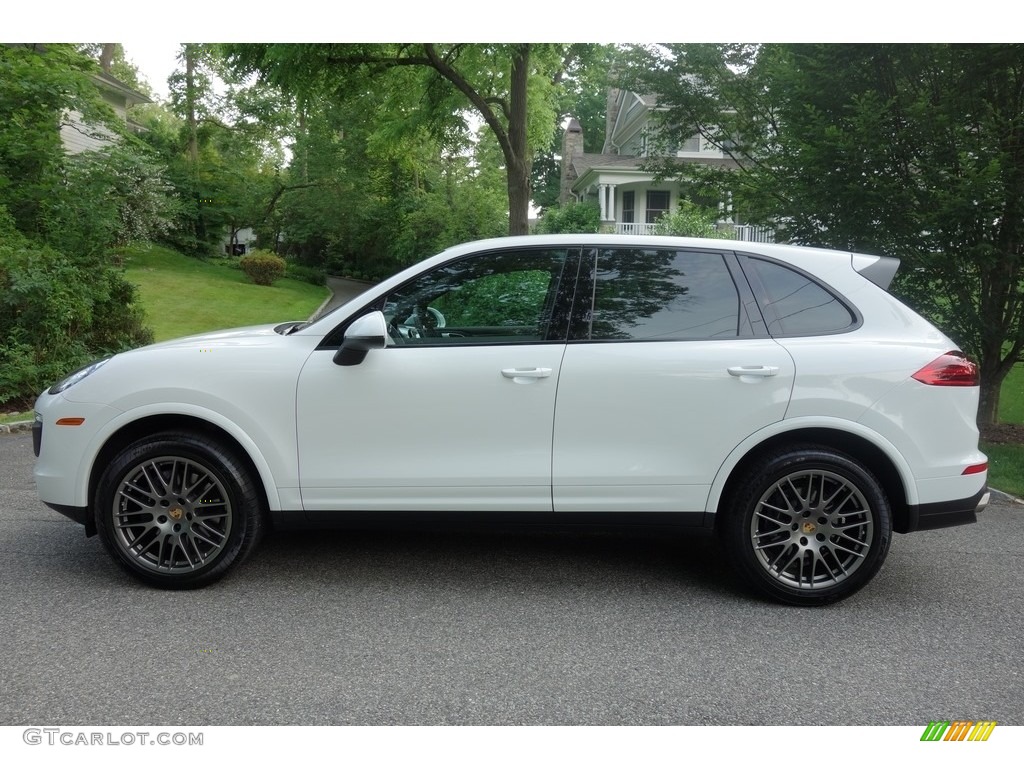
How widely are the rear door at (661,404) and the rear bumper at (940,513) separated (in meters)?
0.84

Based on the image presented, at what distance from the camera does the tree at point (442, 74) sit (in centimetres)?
1502

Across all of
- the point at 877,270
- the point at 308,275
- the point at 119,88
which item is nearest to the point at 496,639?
the point at 877,270

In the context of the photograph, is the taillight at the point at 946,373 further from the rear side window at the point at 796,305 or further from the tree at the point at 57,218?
the tree at the point at 57,218

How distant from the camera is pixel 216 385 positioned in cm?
427

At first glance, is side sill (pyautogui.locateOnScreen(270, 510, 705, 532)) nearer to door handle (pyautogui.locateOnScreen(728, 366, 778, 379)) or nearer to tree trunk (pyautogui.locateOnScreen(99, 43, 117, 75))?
door handle (pyautogui.locateOnScreen(728, 366, 778, 379))

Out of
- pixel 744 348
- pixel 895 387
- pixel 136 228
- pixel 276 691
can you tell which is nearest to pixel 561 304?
pixel 744 348

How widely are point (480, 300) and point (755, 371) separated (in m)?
1.46

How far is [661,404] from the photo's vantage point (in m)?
4.17

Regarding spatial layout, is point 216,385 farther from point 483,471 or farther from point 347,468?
point 483,471

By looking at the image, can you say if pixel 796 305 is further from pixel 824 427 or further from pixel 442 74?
pixel 442 74

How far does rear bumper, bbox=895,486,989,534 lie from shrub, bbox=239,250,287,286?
85.7ft

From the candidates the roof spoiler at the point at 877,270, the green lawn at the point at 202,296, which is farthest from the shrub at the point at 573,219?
the roof spoiler at the point at 877,270

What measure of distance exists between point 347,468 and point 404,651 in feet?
3.34

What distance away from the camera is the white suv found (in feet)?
13.6
